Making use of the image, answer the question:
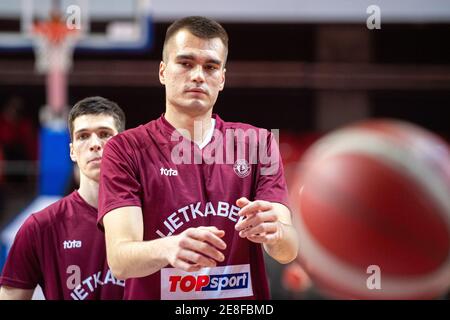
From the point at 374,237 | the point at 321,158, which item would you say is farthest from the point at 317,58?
the point at 374,237

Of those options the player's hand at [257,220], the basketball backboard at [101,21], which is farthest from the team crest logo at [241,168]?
the basketball backboard at [101,21]

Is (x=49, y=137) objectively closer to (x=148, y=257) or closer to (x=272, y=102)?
(x=148, y=257)

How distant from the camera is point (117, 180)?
67.4 inches

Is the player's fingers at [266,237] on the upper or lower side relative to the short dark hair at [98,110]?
lower

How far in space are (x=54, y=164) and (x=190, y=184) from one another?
3014mm

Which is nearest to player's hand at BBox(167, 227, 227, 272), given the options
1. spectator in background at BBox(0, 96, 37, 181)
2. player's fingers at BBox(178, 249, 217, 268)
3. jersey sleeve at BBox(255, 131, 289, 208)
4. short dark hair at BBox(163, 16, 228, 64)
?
player's fingers at BBox(178, 249, 217, 268)

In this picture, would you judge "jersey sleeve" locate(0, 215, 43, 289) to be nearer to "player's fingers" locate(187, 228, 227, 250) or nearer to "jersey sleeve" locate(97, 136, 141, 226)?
"jersey sleeve" locate(97, 136, 141, 226)

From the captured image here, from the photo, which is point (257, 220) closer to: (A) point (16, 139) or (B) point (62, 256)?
(B) point (62, 256)

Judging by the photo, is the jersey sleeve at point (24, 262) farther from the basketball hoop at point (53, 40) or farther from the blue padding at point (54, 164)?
the basketball hoop at point (53, 40)

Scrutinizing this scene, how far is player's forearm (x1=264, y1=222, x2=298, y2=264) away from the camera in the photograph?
5.69 ft

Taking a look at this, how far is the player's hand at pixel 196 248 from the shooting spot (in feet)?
4.88

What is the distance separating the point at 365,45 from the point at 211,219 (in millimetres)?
8192

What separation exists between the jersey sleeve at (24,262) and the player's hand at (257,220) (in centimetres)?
79

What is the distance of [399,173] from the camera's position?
3.15 metres
